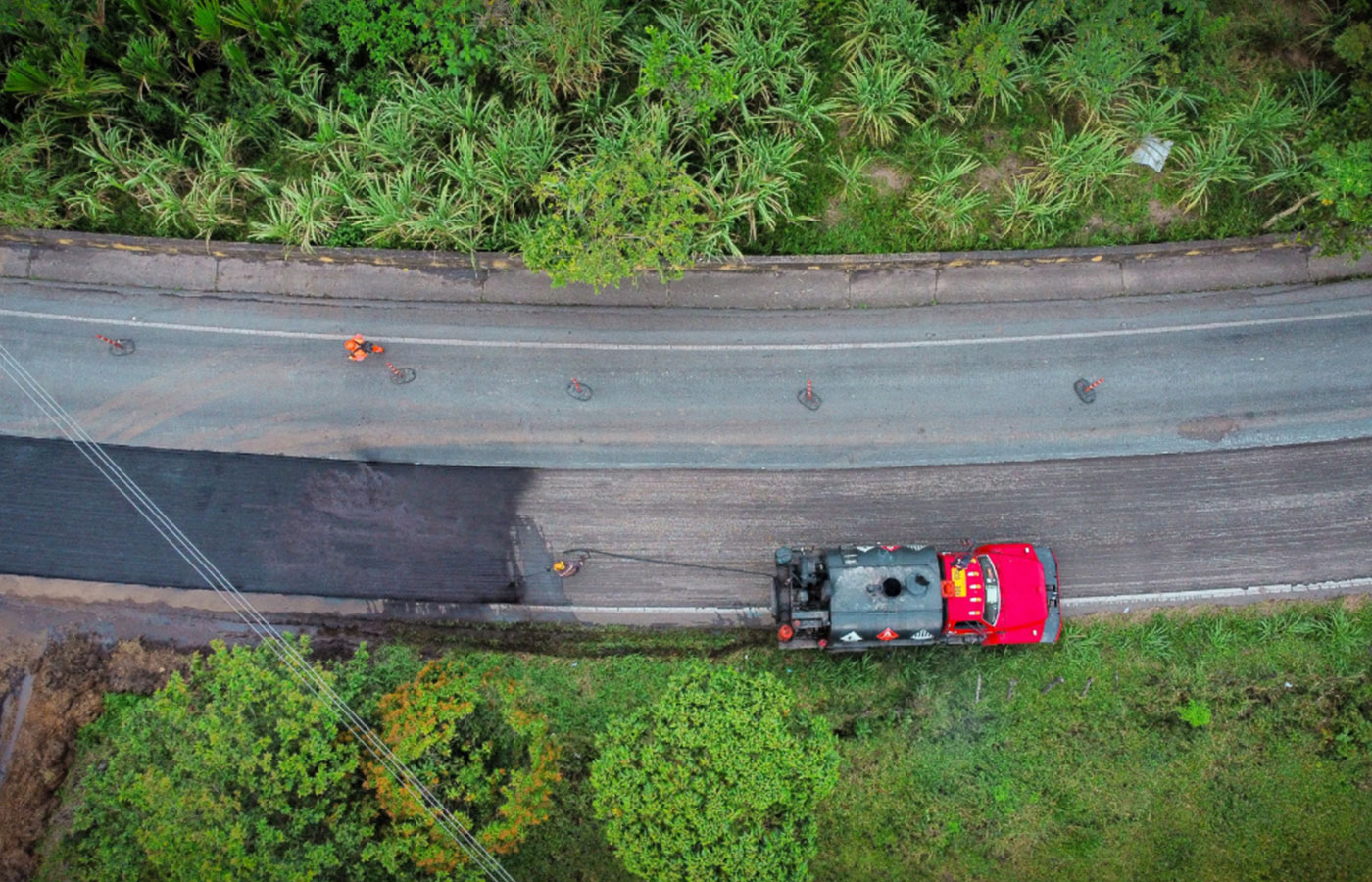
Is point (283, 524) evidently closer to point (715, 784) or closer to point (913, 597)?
point (715, 784)

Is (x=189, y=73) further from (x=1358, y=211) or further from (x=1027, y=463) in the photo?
(x=1358, y=211)

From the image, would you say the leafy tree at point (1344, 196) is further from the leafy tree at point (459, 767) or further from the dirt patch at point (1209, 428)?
the leafy tree at point (459, 767)

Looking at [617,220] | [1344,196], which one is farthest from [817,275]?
[1344,196]

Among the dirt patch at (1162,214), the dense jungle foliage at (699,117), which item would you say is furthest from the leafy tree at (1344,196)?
the dirt patch at (1162,214)

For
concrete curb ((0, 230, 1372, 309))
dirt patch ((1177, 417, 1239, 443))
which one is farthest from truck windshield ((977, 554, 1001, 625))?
concrete curb ((0, 230, 1372, 309))

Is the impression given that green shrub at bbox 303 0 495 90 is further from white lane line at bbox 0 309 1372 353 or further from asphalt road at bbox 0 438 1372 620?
asphalt road at bbox 0 438 1372 620

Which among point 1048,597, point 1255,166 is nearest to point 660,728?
point 1048,597
